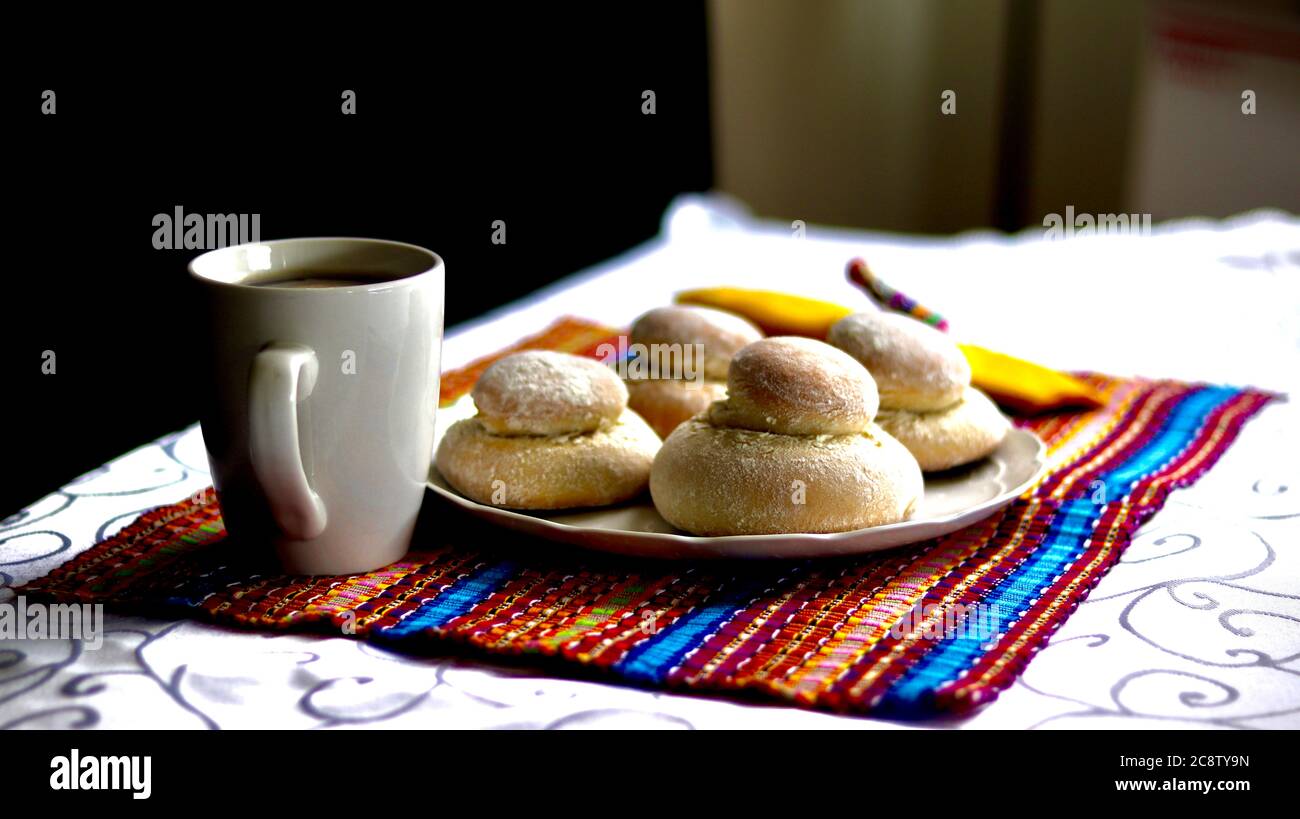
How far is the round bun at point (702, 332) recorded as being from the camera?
950 millimetres

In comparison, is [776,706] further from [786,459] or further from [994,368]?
[994,368]

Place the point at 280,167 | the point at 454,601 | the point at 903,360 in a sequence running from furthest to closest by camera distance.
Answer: the point at 280,167
the point at 903,360
the point at 454,601

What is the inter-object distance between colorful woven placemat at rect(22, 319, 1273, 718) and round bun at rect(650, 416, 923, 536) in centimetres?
4

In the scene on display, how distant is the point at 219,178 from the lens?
1.44 metres

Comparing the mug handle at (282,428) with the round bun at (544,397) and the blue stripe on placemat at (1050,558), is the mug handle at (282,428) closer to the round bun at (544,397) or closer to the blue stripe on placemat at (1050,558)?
the round bun at (544,397)

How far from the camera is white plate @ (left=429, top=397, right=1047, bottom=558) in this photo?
0.74 m

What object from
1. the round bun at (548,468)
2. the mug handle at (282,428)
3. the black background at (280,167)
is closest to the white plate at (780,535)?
the round bun at (548,468)

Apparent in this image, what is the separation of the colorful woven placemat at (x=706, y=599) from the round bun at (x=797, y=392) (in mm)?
96

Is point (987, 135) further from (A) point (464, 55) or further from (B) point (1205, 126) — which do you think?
(A) point (464, 55)

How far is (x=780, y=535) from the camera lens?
2.41 ft

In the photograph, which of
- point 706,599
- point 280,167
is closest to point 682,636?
point 706,599

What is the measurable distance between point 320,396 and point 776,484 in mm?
290

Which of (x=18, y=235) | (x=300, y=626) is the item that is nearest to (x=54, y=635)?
(x=300, y=626)
